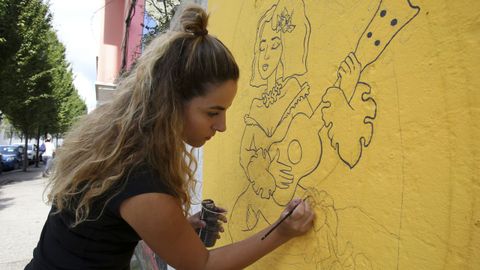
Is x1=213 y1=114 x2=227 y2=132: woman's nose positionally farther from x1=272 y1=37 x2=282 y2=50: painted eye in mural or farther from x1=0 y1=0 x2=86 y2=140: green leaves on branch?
x1=0 y1=0 x2=86 y2=140: green leaves on branch

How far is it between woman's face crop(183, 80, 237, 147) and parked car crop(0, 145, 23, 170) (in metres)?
21.8

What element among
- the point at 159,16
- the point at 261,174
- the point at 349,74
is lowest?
the point at 261,174

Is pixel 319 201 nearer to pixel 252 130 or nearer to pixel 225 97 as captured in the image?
pixel 225 97

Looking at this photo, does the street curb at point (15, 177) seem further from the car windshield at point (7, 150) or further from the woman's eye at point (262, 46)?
the woman's eye at point (262, 46)

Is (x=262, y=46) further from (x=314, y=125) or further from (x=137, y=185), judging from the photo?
(x=137, y=185)

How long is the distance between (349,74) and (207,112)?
558mm

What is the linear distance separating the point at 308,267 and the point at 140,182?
70 cm

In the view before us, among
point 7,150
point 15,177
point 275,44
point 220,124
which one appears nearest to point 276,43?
point 275,44

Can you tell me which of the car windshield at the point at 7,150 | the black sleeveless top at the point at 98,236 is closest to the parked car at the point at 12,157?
the car windshield at the point at 7,150

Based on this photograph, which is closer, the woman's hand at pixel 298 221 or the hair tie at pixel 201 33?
the woman's hand at pixel 298 221

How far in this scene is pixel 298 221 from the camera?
1.46 metres

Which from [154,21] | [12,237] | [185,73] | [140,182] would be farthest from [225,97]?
[12,237]

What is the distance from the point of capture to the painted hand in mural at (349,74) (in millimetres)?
1257

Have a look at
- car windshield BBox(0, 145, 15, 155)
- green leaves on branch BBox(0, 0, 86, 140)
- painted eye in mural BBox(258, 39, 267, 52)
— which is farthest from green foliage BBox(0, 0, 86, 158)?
painted eye in mural BBox(258, 39, 267, 52)
